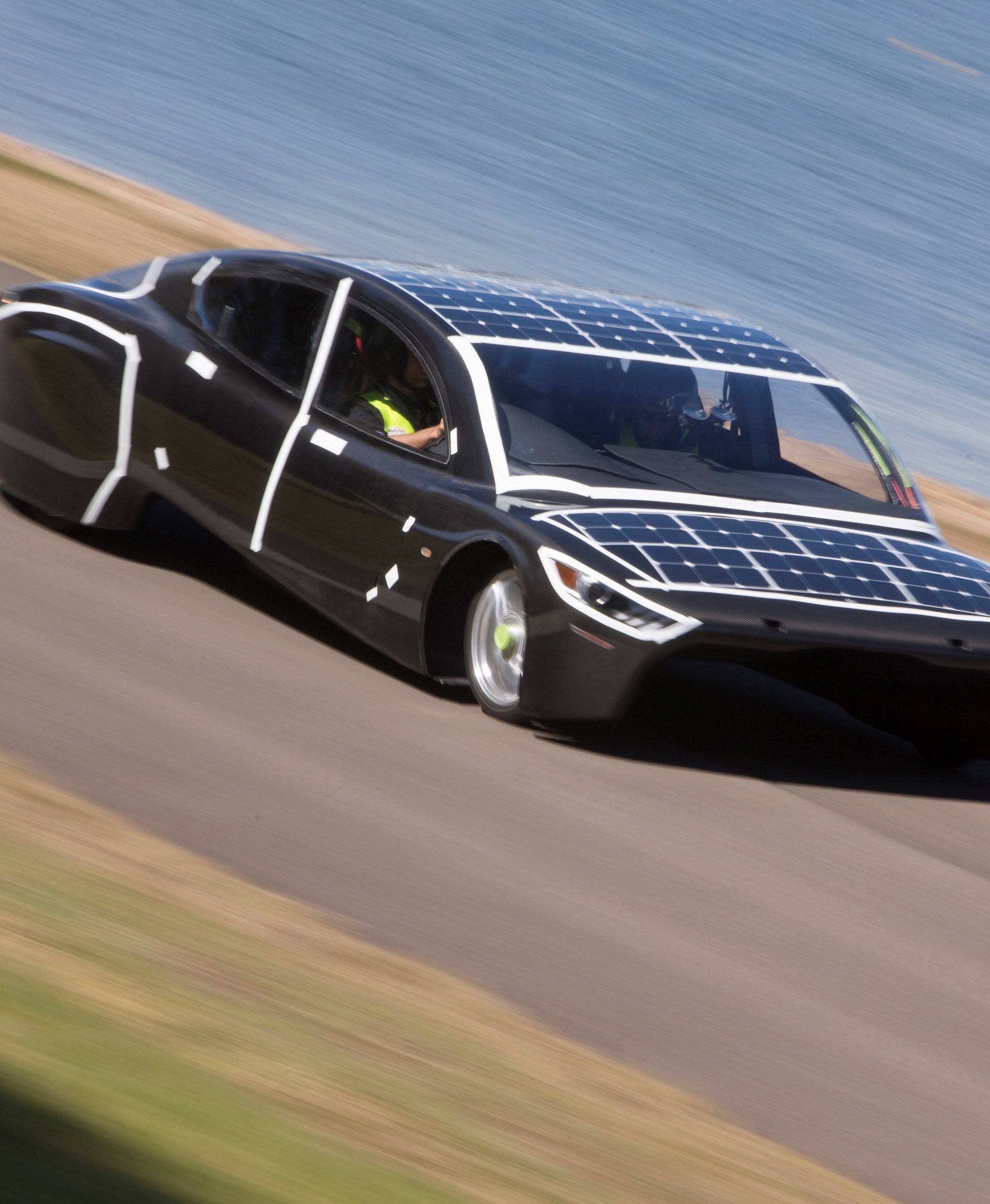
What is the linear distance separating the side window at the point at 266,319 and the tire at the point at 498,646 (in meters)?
1.35

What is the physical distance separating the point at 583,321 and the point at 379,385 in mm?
844

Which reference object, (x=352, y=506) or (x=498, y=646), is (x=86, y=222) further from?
(x=498, y=646)

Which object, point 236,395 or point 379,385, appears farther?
point 236,395

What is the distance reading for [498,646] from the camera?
6965mm

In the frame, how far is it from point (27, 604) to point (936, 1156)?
428cm

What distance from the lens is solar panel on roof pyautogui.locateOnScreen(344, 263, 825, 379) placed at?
769 cm

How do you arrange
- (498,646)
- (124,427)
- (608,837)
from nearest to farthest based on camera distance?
(608,837) → (498,646) → (124,427)

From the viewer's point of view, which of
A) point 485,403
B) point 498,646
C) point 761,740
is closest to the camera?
point 498,646

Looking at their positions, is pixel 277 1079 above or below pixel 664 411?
below

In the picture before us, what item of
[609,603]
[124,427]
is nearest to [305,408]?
[124,427]

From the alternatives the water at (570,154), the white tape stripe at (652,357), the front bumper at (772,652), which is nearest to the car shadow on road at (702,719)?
the front bumper at (772,652)

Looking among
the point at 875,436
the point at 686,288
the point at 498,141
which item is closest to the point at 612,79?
the point at 498,141

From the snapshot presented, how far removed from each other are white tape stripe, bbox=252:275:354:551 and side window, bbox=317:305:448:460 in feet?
0.11

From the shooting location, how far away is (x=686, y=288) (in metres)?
27.3
